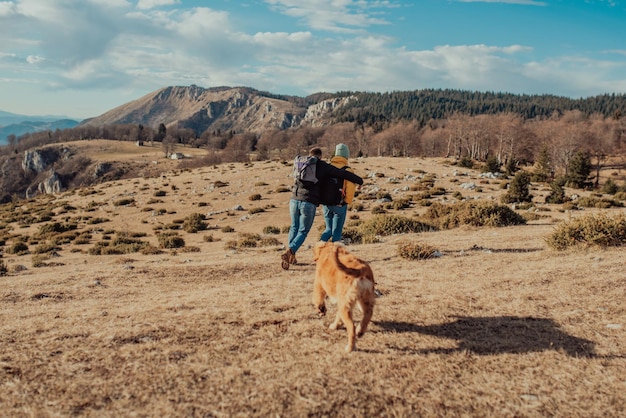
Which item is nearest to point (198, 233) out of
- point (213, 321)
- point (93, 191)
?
point (213, 321)

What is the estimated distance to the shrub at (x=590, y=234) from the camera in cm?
986

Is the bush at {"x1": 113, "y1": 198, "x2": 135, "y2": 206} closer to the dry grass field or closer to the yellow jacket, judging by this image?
the dry grass field

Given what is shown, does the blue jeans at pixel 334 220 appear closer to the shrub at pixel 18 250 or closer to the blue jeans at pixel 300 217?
the blue jeans at pixel 300 217

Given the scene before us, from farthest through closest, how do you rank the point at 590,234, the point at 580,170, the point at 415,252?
the point at 580,170 → the point at 590,234 → the point at 415,252

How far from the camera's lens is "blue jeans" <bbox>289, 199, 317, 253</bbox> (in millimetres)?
8062

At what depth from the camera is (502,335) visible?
16.3 ft

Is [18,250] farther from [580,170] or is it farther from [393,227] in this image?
[580,170]

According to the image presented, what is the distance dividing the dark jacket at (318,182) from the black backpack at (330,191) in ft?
0.39

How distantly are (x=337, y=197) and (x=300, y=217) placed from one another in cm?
86

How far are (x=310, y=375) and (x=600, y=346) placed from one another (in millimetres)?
3443

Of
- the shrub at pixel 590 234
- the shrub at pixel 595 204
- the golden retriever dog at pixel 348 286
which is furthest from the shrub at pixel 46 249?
the shrub at pixel 595 204

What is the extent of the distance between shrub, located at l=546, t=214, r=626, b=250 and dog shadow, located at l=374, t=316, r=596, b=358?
18.1 feet

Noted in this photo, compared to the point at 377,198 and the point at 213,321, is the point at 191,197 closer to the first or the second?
the point at 377,198

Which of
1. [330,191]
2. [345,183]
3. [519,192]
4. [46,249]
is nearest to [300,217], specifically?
[330,191]
